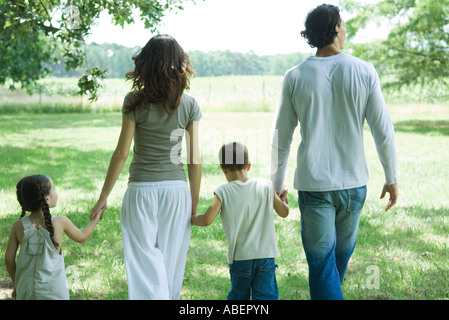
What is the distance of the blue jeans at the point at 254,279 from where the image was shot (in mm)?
3139

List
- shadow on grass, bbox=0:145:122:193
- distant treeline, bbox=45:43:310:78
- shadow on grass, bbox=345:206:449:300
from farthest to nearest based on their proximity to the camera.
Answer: distant treeline, bbox=45:43:310:78, shadow on grass, bbox=0:145:122:193, shadow on grass, bbox=345:206:449:300

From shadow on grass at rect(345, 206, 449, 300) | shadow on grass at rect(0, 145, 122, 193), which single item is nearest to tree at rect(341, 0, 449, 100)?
shadow on grass at rect(0, 145, 122, 193)

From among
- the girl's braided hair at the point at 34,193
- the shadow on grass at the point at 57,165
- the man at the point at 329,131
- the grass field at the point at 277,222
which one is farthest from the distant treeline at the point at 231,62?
the man at the point at 329,131

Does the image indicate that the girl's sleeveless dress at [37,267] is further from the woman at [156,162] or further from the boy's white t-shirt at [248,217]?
the boy's white t-shirt at [248,217]

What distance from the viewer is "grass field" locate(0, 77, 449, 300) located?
4207mm

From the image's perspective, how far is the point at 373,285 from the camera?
4.19 metres

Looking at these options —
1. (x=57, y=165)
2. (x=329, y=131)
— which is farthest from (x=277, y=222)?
(x=57, y=165)

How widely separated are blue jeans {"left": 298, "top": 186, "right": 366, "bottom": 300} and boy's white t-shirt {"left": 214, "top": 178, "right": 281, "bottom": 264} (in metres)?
0.21

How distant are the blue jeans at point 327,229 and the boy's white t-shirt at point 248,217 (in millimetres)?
205

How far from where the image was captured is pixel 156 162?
2.95 m

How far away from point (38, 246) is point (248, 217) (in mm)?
1160

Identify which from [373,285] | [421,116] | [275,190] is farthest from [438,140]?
[275,190]

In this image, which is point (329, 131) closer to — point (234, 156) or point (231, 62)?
point (234, 156)

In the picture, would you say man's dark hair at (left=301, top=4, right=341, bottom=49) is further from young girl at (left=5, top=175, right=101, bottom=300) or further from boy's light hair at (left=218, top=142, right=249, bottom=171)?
young girl at (left=5, top=175, right=101, bottom=300)
